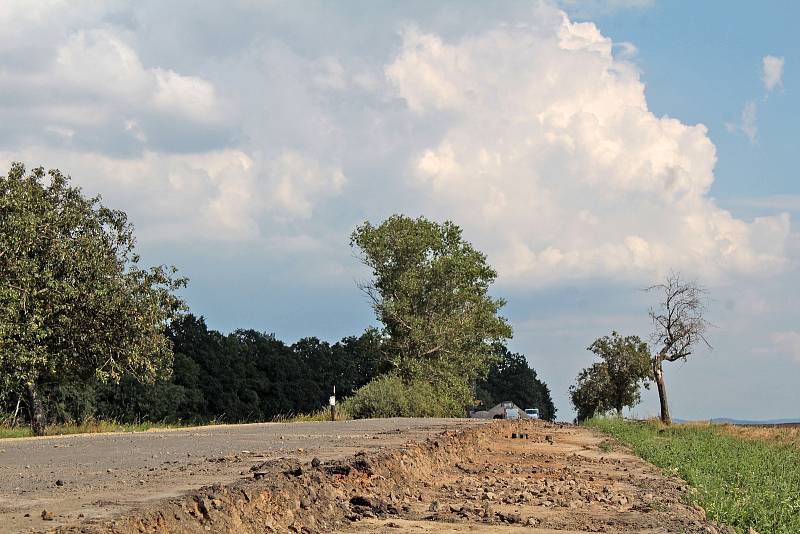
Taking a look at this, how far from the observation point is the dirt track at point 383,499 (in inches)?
326

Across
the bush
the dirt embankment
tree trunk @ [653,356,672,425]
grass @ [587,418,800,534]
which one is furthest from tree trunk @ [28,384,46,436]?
tree trunk @ [653,356,672,425]

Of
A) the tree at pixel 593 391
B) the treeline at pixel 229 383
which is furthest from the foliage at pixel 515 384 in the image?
the tree at pixel 593 391

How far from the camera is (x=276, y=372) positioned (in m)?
106

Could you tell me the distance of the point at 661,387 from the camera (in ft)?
165

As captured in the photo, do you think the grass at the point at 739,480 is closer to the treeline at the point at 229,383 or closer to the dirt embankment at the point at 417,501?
the dirt embankment at the point at 417,501

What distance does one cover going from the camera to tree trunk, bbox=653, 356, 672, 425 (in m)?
49.4

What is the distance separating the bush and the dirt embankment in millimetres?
30112

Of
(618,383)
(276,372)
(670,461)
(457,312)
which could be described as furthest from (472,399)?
(276,372)

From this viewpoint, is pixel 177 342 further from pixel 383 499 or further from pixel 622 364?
pixel 383 499

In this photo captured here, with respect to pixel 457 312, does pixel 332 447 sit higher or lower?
lower

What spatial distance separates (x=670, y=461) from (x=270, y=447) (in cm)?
788

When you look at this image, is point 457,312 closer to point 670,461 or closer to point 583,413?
point 583,413

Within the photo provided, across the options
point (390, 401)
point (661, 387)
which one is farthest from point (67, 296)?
point (661, 387)

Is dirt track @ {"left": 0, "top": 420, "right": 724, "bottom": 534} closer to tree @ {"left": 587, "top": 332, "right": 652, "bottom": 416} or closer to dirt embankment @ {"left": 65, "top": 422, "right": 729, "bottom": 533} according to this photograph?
dirt embankment @ {"left": 65, "top": 422, "right": 729, "bottom": 533}
